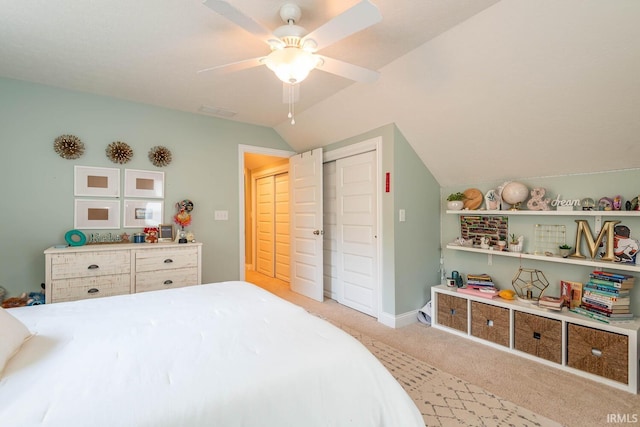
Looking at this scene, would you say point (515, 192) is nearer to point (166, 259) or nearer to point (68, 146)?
point (166, 259)

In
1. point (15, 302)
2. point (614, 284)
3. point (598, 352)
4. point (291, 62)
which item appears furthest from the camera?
point (15, 302)

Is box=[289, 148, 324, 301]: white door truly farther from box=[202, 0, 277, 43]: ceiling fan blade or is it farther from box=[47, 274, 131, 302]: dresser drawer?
box=[202, 0, 277, 43]: ceiling fan blade

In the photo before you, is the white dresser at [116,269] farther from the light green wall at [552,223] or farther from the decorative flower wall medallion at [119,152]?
the light green wall at [552,223]

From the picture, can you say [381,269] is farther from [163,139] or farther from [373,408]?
[163,139]

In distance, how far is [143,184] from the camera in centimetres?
329

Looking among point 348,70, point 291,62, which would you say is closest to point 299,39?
point 291,62

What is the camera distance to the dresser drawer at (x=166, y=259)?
286cm

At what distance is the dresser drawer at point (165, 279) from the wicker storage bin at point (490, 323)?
279 centimetres

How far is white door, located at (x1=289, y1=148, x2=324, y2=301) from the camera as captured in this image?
12.8 ft

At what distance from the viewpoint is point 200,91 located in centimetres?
297

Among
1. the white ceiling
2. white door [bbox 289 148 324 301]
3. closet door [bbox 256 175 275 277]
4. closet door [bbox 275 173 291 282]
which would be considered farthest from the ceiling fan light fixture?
closet door [bbox 256 175 275 277]

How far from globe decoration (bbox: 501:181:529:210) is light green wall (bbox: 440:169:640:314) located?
0.13 metres

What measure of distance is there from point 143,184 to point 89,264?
1.02 m

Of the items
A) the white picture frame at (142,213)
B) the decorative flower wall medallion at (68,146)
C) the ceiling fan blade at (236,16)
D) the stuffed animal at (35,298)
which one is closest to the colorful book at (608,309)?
the ceiling fan blade at (236,16)
